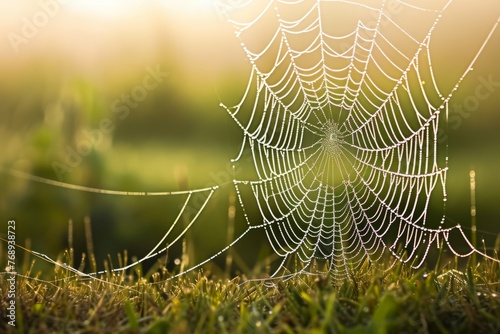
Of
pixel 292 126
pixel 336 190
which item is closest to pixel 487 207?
pixel 336 190

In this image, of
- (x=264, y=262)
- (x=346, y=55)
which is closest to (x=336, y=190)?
(x=346, y=55)

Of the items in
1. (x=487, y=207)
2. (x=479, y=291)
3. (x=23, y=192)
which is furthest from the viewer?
(x=487, y=207)

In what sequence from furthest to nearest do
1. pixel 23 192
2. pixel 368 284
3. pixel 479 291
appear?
pixel 23 192 < pixel 368 284 < pixel 479 291

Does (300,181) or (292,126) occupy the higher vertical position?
(292,126)

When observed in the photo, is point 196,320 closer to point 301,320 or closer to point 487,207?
point 301,320

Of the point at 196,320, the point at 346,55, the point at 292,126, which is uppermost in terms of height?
the point at 346,55

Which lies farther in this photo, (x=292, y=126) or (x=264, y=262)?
(x=292, y=126)
